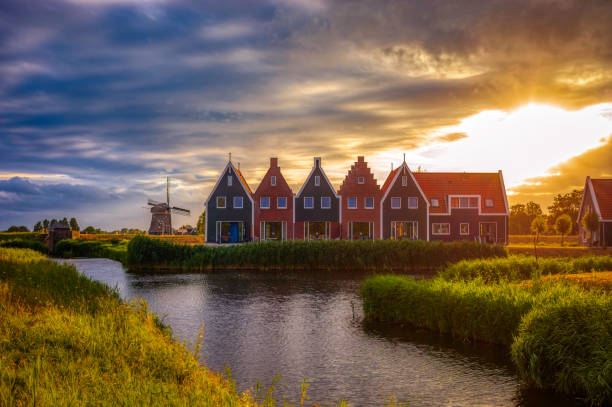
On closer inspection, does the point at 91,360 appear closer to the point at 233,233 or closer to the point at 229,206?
the point at 229,206

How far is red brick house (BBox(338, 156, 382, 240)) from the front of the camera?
60.8 meters

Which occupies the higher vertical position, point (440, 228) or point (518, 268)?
point (440, 228)

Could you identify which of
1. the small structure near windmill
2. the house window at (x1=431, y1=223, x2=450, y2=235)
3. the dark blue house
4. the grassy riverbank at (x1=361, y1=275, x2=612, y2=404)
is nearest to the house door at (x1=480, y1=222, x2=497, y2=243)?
the house window at (x1=431, y1=223, x2=450, y2=235)

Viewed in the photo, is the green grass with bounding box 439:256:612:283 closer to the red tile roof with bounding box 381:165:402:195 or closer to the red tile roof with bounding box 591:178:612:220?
the red tile roof with bounding box 591:178:612:220

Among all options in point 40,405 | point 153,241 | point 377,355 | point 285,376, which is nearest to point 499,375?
point 377,355

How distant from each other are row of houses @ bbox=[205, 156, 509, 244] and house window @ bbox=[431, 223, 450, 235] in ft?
0.39

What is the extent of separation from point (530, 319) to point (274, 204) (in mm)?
50223

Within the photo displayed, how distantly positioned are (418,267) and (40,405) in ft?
119

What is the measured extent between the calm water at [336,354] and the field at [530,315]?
548 millimetres

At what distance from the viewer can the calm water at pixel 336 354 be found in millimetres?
11750

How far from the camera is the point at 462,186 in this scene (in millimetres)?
63625

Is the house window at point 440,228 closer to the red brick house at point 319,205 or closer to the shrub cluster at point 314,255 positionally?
the red brick house at point 319,205

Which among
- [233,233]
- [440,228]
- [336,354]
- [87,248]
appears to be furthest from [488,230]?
[336,354]

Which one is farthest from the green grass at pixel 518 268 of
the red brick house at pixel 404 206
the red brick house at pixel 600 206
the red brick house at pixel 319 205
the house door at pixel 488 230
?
the red brick house at pixel 319 205
